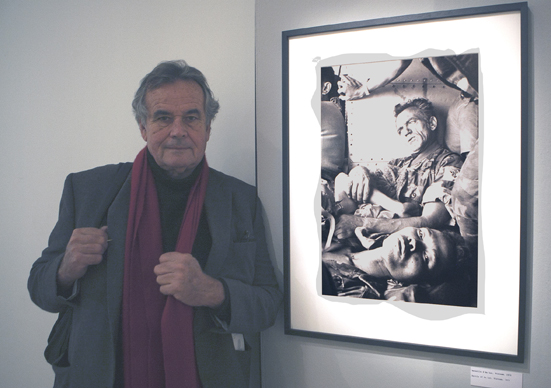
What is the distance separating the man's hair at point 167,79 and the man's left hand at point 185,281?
405 millimetres

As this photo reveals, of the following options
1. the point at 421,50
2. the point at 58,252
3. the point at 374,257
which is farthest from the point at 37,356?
the point at 421,50

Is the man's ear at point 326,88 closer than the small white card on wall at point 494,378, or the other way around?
the small white card on wall at point 494,378

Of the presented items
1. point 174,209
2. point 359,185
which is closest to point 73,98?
point 174,209

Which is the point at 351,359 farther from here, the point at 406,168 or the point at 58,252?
the point at 58,252

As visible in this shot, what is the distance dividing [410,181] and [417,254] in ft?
0.65

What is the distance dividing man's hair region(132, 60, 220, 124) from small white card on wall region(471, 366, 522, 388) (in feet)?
3.31

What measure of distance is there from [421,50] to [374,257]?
0.57 metres

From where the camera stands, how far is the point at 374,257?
0.95 metres

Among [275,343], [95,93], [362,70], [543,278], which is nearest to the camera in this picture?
[543,278]

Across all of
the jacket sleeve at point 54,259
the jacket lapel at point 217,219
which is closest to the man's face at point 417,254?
the jacket lapel at point 217,219

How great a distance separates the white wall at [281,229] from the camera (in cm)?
84

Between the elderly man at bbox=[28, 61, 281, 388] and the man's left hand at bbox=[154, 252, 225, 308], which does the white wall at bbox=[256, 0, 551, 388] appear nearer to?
Result: the elderly man at bbox=[28, 61, 281, 388]

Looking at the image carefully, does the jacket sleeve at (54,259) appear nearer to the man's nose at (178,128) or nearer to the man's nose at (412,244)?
the man's nose at (178,128)

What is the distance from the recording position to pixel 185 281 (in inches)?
33.4
